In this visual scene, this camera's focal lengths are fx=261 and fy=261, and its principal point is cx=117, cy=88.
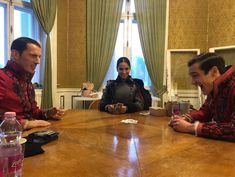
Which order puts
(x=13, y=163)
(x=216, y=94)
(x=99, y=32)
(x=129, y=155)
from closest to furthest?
(x=13, y=163), (x=129, y=155), (x=216, y=94), (x=99, y=32)

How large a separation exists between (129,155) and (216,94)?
2.60 feet

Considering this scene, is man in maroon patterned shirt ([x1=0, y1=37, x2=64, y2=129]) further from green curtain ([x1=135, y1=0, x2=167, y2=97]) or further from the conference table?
green curtain ([x1=135, y1=0, x2=167, y2=97])

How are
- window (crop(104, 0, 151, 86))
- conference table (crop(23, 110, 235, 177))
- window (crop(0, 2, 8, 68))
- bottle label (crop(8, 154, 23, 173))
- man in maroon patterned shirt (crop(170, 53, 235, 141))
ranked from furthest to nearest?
window (crop(104, 0, 151, 86)) < window (crop(0, 2, 8, 68)) < man in maroon patterned shirt (crop(170, 53, 235, 141)) < conference table (crop(23, 110, 235, 177)) < bottle label (crop(8, 154, 23, 173))

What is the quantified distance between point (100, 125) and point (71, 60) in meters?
3.26

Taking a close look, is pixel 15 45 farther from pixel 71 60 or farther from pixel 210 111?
pixel 71 60

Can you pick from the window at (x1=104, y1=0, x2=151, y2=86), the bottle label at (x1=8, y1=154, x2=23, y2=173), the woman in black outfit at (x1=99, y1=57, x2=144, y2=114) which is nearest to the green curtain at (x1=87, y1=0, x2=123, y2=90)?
the window at (x1=104, y1=0, x2=151, y2=86)

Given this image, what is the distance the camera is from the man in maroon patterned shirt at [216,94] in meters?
1.56

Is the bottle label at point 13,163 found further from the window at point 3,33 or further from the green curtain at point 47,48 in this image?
the green curtain at point 47,48

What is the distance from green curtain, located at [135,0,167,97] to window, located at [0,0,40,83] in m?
1.92

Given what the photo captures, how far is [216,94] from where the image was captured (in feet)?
5.51

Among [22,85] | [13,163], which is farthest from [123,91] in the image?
[13,163]

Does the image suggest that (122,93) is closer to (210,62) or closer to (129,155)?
(210,62)

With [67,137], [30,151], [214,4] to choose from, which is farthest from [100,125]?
[214,4]

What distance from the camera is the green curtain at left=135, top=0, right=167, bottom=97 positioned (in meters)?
4.91
